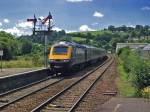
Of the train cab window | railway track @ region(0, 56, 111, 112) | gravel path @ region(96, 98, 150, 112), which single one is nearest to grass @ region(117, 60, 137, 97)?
gravel path @ region(96, 98, 150, 112)

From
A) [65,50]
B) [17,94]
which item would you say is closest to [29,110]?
[17,94]

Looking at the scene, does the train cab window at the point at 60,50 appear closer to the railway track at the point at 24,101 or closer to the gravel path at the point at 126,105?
the railway track at the point at 24,101

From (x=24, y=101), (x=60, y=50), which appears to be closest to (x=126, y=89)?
(x=24, y=101)

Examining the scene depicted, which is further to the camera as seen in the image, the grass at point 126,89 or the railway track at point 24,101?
the grass at point 126,89

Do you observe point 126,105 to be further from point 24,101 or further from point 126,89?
point 126,89

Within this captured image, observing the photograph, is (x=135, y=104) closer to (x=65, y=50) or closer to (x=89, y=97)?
(x=89, y=97)

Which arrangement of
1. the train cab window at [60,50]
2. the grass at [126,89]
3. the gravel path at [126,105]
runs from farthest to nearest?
1. the train cab window at [60,50]
2. the grass at [126,89]
3. the gravel path at [126,105]

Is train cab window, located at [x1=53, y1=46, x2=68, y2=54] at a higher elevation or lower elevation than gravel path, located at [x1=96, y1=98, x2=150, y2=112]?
higher

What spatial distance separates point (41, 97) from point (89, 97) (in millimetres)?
2209

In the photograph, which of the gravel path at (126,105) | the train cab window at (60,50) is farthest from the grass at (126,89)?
the train cab window at (60,50)

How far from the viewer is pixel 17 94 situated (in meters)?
21.3

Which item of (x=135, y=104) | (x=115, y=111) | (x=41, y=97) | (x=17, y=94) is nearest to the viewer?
(x=115, y=111)

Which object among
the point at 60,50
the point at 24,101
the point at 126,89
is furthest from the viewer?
the point at 60,50

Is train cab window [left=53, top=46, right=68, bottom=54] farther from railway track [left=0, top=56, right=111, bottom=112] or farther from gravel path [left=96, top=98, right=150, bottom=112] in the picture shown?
gravel path [left=96, top=98, right=150, bottom=112]
